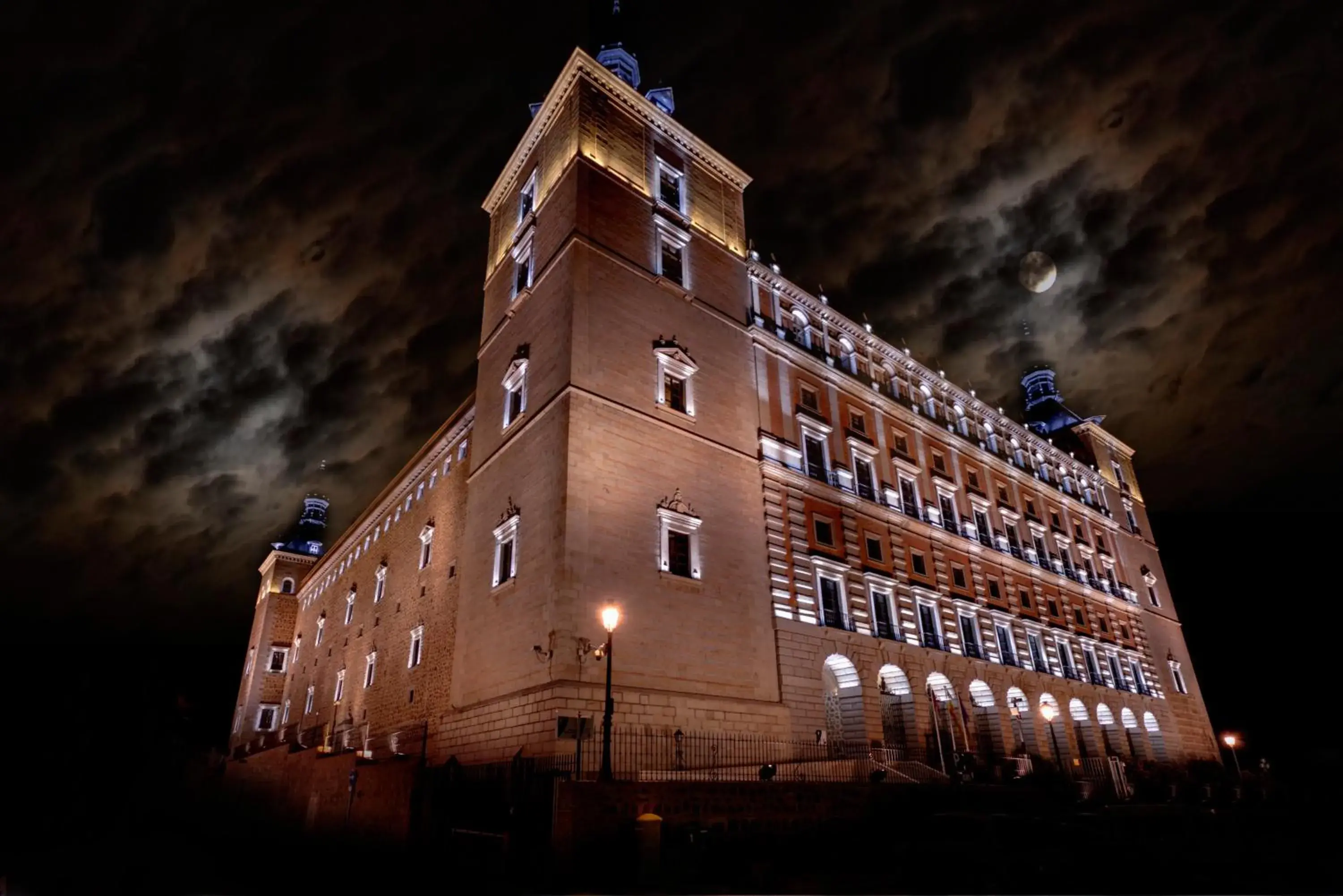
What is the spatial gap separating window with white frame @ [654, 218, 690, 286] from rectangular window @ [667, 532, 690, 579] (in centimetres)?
1075

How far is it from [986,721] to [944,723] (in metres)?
2.90

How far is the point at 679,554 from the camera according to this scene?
24.9 meters

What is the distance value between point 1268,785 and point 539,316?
43824 mm

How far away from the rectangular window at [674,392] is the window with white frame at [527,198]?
10716 mm

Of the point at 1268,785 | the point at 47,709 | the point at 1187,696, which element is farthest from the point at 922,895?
the point at 47,709

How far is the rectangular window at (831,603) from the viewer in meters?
28.5

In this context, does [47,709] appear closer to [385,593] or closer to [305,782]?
[385,593]

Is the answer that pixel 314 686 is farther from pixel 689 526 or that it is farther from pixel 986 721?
pixel 986 721

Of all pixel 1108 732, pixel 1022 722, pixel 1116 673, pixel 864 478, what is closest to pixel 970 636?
pixel 1022 722

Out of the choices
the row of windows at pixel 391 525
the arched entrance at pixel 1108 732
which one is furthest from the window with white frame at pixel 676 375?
the arched entrance at pixel 1108 732

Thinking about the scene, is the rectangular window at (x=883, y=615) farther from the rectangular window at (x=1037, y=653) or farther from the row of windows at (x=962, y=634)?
the rectangular window at (x=1037, y=653)

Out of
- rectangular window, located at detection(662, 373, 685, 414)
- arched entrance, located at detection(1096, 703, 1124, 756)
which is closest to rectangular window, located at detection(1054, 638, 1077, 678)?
arched entrance, located at detection(1096, 703, 1124, 756)

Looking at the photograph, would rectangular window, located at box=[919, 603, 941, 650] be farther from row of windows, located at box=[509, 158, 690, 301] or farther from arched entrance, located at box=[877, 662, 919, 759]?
row of windows, located at box=[509, 158, 690, 301]

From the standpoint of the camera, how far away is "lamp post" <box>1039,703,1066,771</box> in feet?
116
